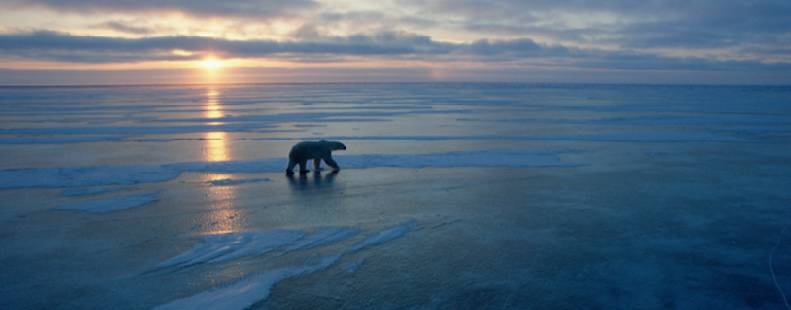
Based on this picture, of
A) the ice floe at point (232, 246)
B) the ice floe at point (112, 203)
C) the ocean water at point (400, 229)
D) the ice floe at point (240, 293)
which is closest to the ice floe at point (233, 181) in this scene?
the ocean water at point (400, 229)

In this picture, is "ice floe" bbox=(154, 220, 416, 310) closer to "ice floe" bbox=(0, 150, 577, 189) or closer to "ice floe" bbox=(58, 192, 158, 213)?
"ice floe" bbox=(58, 192, 158, 213)

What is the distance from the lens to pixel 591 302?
180 inches

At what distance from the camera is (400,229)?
6.52 metres

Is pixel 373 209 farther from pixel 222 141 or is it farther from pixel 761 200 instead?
pixel 222 141

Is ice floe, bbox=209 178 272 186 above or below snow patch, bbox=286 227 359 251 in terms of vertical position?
above

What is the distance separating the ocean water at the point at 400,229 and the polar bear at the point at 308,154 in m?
0.26

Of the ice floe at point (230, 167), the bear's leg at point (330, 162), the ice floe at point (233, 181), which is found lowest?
the ice floe at point (233, 181)

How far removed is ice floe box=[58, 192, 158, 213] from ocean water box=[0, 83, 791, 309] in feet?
0.14

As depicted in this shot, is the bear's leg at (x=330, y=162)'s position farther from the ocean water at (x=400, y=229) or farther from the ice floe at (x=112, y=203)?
the ice floe at (x=112, y=203)

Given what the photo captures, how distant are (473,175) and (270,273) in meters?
5.33

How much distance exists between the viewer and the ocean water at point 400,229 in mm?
4777

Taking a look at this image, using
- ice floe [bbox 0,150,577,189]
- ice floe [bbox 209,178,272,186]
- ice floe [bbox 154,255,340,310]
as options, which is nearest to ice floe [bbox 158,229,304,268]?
ice floe [bbox 154,255,340,310]

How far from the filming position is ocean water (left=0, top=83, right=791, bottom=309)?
4777 millimetres

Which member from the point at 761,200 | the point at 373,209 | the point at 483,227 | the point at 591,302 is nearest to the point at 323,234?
the point at 373,209
